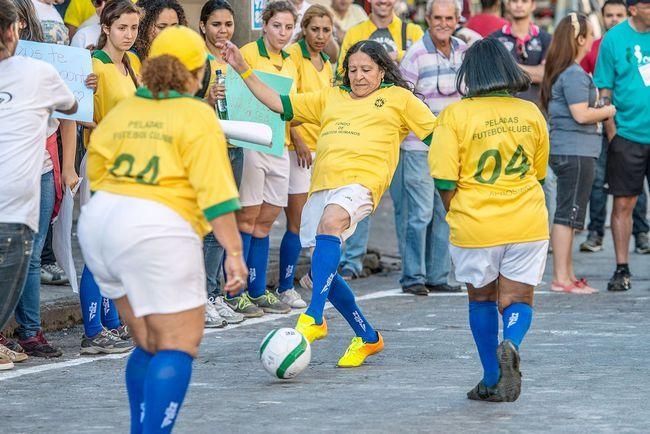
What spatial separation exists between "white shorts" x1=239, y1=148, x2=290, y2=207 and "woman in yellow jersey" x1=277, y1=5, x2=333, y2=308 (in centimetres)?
26

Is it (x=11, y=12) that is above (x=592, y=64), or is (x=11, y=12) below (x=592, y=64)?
above

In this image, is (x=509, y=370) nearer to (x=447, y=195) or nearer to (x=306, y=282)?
(x=447, y=195)

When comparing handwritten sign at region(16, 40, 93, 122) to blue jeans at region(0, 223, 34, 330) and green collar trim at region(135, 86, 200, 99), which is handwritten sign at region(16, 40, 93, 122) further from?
green collar trim at region(135, 86, 200, 99)

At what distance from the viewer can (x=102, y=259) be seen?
18.6 feet

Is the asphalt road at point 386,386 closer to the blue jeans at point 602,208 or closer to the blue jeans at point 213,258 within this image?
the blue jeans at point 213,258

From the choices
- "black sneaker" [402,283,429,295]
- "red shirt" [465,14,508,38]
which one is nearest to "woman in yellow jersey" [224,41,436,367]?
"black sneaker" [402,283,429,295]

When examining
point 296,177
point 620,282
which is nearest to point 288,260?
point 296,177

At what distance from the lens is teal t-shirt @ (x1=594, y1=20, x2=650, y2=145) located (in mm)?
12039

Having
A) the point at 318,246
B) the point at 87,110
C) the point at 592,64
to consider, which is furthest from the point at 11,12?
the point at 592,64

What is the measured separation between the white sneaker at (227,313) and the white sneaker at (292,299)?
33.6 inches

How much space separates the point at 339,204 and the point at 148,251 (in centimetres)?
303

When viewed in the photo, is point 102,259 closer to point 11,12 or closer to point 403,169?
point 11,12

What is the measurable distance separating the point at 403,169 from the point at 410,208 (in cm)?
33

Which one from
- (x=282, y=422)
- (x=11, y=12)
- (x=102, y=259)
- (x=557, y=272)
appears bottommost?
(x=557, y=272)
